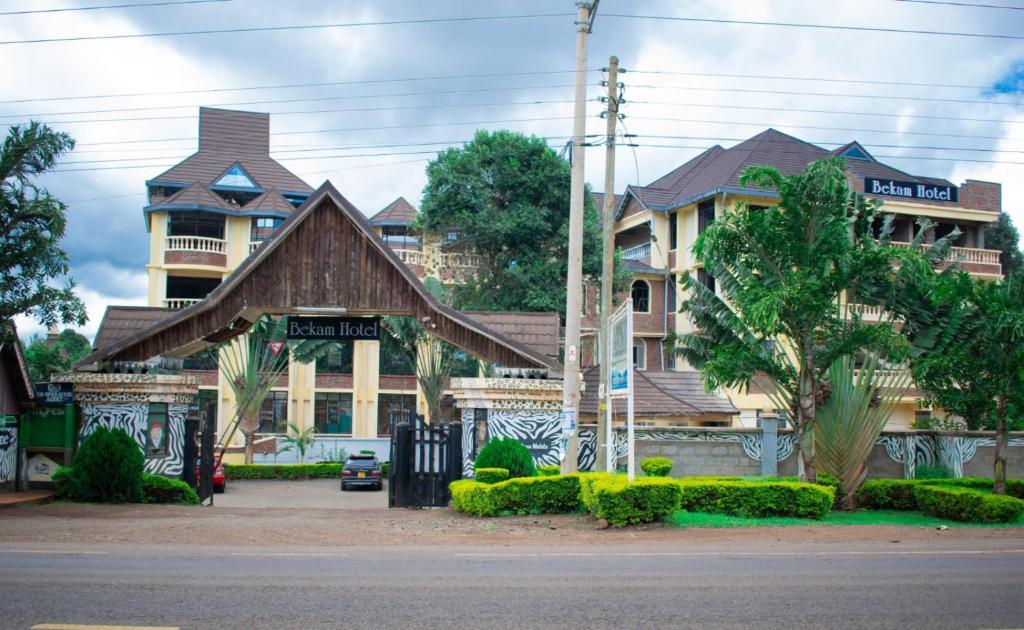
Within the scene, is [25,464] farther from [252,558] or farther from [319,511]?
[252,558]

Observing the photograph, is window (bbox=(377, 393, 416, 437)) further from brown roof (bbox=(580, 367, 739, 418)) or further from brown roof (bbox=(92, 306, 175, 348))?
brown roof (bbox=(92, 306, 175, 348))

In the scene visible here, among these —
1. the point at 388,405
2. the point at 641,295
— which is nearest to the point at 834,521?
the point at 641,295

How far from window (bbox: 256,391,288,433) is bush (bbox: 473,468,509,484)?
27277mm

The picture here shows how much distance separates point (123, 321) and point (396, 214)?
24.3 m

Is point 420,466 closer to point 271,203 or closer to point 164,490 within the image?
point 164,490

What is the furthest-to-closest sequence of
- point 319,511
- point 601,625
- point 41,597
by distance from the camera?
1. point 319,511
2. point 41,597
3. point 601,625

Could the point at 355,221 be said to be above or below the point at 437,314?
above

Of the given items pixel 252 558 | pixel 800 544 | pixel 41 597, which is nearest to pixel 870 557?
pixel 800 544

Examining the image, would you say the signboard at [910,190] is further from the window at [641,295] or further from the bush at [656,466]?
the bush at [656,466]

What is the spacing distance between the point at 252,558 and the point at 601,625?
17.5 feet

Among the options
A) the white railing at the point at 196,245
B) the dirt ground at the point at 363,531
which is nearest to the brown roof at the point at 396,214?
the white railing at the point at 196,245

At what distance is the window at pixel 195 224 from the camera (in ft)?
139

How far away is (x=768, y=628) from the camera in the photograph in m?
7.36

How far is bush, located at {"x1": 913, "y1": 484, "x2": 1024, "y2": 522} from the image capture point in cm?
1659
